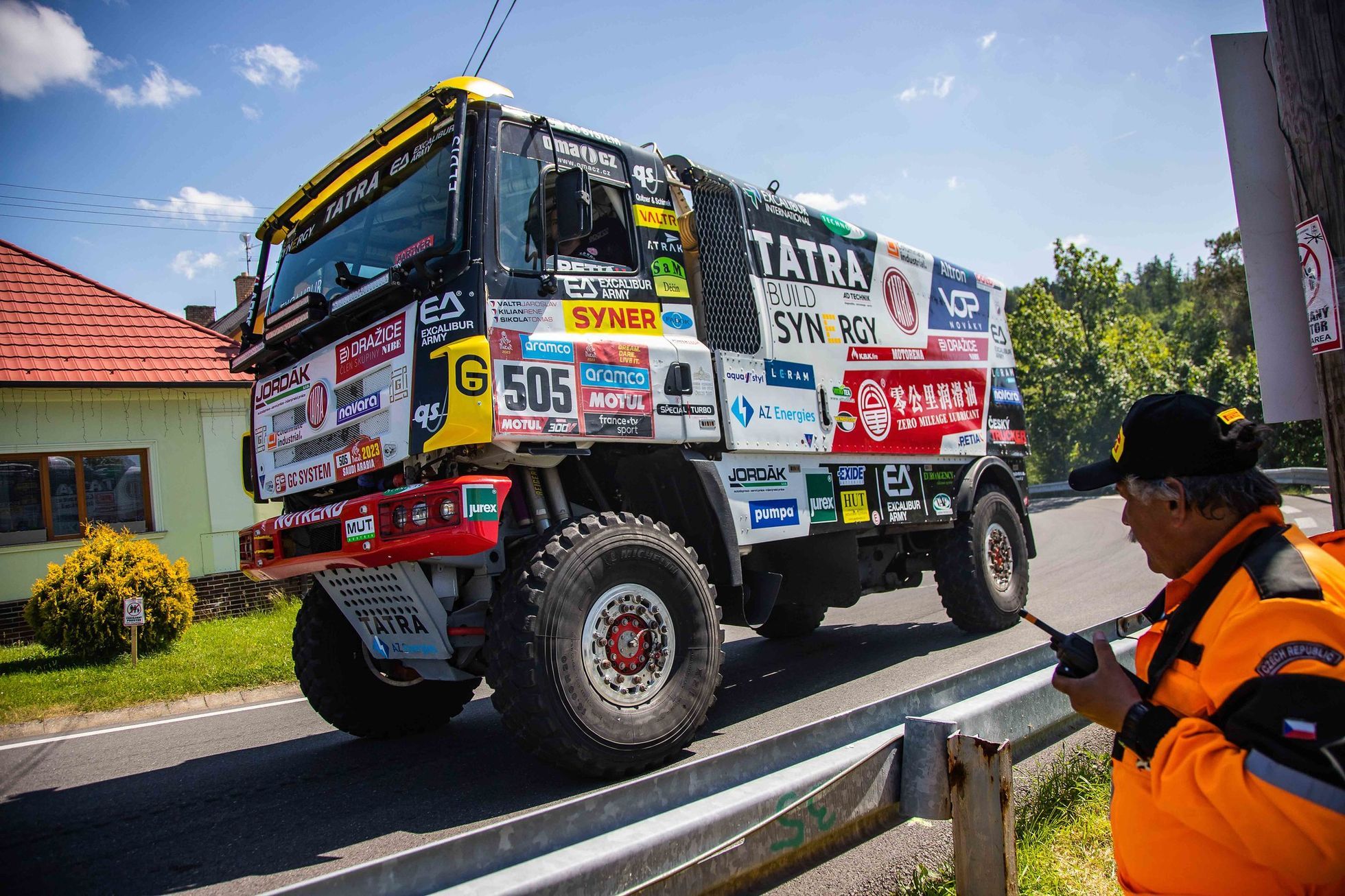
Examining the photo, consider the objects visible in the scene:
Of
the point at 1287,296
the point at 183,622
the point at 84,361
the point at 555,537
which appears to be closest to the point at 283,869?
the point at 555,537

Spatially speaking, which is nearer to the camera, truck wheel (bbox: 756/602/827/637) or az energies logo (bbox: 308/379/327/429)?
az energies logo (bbox: 308/379/327/429)

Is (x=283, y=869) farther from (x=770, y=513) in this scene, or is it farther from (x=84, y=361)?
(x=84, y=361)

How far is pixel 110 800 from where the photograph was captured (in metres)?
4.59

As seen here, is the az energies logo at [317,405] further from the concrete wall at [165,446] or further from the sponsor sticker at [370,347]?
the concrete wall at [165,446]

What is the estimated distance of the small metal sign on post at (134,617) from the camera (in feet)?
28.9

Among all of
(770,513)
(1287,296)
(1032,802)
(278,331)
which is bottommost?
(1032,802)

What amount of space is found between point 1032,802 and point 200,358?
13.8 metres

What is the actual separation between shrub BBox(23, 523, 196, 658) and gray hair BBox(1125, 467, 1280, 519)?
34.0 ft

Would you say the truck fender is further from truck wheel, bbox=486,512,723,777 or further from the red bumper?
the red bumper

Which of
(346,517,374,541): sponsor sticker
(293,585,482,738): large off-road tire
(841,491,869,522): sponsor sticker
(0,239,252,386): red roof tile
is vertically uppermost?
(0,239,252,386): red roof tile

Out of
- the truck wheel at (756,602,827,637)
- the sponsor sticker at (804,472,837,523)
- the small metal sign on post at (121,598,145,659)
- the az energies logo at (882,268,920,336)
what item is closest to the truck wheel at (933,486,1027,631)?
the truck wheel at (756,602,827,637)

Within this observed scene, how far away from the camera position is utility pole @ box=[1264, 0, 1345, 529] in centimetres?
321

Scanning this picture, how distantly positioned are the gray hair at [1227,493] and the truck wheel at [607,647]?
260 cm

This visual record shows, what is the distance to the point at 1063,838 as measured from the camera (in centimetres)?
331
